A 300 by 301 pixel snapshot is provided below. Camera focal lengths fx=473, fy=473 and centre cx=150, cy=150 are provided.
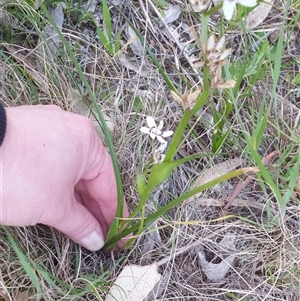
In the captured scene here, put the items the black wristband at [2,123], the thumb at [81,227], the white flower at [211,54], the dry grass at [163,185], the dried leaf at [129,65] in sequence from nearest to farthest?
the white flower at [211,54], the black wristband at [2,123], the thumb at [81,227], the dry grass at [163,185], the dried leaf at [129,65]

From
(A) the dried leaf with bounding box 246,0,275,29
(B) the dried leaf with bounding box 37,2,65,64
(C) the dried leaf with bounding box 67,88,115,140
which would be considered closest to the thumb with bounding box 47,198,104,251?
(C) the dried leaf with bounding box 67,88,115,140

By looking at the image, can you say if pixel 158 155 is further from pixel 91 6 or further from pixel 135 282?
pixel 91 6

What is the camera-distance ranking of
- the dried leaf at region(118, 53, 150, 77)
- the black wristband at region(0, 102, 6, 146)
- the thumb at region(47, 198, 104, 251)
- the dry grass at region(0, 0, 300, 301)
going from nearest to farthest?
the black wristband at region(0, 102, 6, 146)
the thumb at region(47, 198, 104, 251)
the dry grass at region(0, 0, 300, 301)
the dried leaf at region(118, 53, 150, 77)

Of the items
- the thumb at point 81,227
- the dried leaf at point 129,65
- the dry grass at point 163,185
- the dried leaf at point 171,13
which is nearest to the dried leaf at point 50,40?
the dry grass at point 163,185

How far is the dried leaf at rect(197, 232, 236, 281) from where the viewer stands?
1.00 meters

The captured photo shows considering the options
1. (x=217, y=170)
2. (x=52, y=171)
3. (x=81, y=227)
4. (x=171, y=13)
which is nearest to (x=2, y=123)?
(x=52, y=171)

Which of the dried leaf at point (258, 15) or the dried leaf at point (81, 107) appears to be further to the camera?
the dried leaf at point (258, 15)

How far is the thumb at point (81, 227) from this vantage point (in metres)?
0.82

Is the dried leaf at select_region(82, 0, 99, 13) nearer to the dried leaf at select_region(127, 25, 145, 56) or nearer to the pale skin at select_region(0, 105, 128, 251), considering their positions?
the dried leaf at select_region(127, 25, 145, 56)

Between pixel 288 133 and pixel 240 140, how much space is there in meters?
0.12

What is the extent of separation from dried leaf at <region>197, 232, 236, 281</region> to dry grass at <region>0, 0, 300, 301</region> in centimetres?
1

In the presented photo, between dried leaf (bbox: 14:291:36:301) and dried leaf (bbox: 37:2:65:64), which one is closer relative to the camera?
dried leaf (bbox: 14:291:36:301)

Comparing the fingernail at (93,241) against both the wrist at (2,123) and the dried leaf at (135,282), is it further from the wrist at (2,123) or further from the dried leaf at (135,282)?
the wrist at (2,123)

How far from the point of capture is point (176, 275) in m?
0.98
